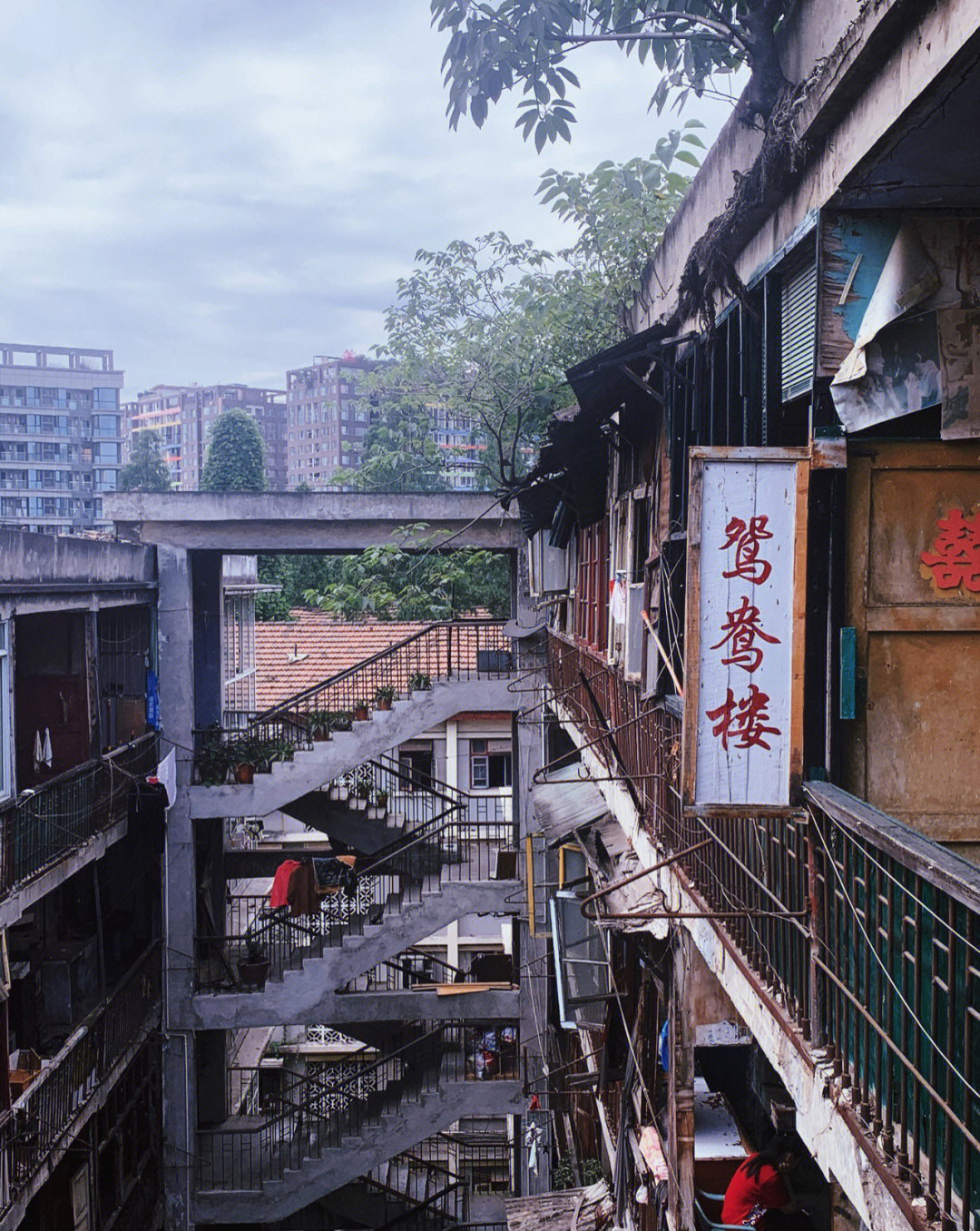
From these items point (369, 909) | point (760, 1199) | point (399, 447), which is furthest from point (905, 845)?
point (399, 447)

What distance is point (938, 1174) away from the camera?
10.0 ft

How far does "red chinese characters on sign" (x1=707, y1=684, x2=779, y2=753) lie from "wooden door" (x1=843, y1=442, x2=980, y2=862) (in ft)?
2.37

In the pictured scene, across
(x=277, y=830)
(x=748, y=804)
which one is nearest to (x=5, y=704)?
(x=748, y=804)

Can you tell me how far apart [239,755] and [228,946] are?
160 inches

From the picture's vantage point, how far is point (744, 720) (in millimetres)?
4297

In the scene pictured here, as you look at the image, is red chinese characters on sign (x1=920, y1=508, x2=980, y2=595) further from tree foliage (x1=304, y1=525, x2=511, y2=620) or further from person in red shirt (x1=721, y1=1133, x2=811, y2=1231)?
tree foliage (x1=304, y1=525, x2=511, y2=620)

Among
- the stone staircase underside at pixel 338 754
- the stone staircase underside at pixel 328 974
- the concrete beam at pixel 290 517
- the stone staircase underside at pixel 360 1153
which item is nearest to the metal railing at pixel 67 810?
the stone staircase underside at pixel 338 754

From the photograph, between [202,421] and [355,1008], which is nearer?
[355,1008]

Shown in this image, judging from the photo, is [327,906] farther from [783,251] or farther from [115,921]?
[783,251]

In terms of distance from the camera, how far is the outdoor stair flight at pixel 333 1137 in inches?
609

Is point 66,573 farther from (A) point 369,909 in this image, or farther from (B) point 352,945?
(A) point 369,909

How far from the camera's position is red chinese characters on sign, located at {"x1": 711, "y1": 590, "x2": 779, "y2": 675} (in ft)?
14.1

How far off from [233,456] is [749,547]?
44.4 meters

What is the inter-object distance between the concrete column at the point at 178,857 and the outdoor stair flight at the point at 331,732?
332mm
